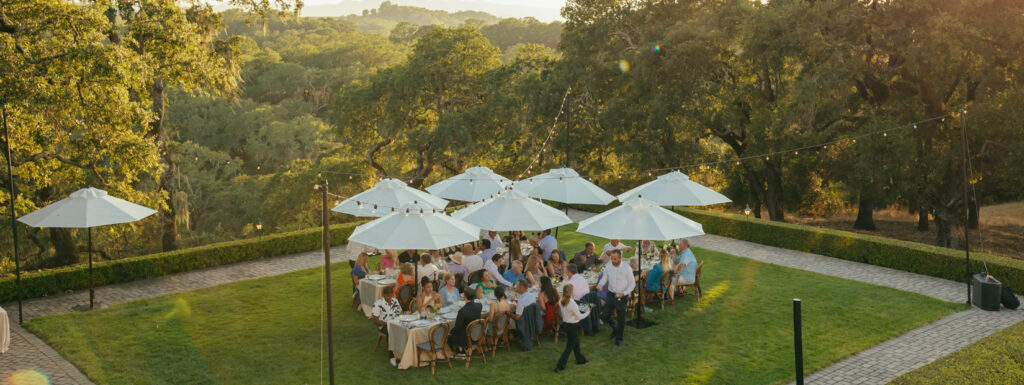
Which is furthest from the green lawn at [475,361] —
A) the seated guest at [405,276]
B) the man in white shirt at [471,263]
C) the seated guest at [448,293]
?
the man in white shirt at [471,263]

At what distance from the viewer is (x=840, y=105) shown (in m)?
21.1

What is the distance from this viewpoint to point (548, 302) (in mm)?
10875

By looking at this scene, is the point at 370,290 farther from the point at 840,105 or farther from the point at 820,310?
the point at 840,105

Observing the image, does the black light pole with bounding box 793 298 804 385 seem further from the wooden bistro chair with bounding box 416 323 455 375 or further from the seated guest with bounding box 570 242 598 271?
the seated guest with bounding box 570 242 598 271

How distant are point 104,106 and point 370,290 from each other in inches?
336

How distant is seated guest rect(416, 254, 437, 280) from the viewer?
12.7 m

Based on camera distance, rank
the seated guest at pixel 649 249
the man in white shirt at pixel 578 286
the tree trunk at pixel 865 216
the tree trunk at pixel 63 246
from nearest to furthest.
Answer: the man in white shirt at pixel 578 286 → the seated guest at pixel 649 249 → the tree trunk at pixel 63 246 → the tree trunk at pixel 865 216

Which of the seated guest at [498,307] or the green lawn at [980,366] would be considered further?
the seated guest at [498,307]

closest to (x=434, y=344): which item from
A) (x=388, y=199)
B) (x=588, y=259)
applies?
(x=588, y=259)

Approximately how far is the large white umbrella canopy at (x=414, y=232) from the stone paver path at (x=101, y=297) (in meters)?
4.79

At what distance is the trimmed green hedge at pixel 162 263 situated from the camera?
14.6 metres

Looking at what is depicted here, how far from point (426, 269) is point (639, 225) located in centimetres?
422

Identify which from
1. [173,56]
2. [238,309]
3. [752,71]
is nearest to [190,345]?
[238,309]

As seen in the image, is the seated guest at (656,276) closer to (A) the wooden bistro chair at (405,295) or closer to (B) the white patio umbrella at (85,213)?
(A) the wooden bistro chair at (405,295)
